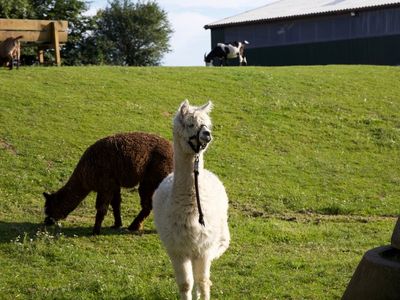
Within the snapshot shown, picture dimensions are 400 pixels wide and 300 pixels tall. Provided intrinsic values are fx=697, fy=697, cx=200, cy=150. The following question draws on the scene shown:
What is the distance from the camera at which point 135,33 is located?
57.9 metres

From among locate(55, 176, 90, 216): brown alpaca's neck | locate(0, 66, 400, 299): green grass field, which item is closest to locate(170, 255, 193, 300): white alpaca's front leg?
locate(0, 66, 400, 299): green grass field

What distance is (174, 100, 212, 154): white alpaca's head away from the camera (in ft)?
20.9

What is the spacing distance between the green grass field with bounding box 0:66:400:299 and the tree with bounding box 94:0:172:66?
108 feet

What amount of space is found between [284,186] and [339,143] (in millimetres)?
3958

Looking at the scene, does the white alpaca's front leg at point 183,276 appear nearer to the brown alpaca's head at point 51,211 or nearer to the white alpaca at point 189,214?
the white alpaca at point 189,214

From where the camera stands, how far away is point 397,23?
141ft

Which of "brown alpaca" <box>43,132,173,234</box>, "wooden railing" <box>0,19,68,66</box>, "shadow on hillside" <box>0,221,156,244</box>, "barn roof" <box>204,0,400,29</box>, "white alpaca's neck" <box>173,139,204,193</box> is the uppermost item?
"barn roof" <box>204,0,400,29</box>

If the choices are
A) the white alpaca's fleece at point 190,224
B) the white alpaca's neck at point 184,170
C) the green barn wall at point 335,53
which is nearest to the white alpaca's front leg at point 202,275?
the white alpaca's fleece at point 190,224

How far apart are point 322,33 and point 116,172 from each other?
3678 cm

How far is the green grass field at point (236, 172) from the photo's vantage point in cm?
838

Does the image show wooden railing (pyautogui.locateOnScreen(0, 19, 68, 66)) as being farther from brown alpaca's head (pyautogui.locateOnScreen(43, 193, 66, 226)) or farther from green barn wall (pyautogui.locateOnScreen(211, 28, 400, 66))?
green barn wall (pyautogui.locateOnScreen(211, 28, 400, 66))

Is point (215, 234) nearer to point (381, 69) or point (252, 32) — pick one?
point (381, 69)

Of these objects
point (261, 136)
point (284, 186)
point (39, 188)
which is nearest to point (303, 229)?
point (284, 186)

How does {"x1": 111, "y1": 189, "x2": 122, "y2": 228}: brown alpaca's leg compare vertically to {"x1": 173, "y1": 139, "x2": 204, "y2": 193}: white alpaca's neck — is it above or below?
below
